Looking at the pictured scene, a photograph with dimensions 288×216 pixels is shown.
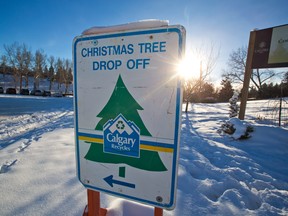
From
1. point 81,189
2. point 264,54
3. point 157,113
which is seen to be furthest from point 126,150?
point 264,54

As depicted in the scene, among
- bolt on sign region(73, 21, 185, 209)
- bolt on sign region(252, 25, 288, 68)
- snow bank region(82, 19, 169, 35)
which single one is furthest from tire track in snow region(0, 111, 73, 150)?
bolt on sign region(252, 25, 288, 68)

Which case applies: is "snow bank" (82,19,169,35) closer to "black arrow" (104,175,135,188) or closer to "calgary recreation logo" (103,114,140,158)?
"calgary recreation logo" (103,114,140,158)

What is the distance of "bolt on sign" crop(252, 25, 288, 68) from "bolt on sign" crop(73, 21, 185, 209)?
6.73 metres

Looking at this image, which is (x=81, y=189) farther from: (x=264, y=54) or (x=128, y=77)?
(x=264, y=54)

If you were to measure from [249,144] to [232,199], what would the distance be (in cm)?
326

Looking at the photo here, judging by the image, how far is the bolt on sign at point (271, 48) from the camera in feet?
17.7

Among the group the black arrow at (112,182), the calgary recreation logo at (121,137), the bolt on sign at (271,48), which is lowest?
the black arrow at (112,182)

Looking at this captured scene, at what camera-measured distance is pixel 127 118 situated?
94cm

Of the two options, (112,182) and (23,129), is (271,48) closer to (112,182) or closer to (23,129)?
(112,182)

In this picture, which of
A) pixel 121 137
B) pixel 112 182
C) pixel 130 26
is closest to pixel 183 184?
pixel 112 182

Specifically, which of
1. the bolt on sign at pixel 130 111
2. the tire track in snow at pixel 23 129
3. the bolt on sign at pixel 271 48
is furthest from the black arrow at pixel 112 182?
the bolt on sign at pixel 271 48

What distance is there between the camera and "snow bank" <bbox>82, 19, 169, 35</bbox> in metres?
0.84

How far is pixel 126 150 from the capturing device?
3.14 feet

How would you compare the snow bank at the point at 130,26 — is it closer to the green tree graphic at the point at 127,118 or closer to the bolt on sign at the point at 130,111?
the bolt on sign at the point at 130,111
